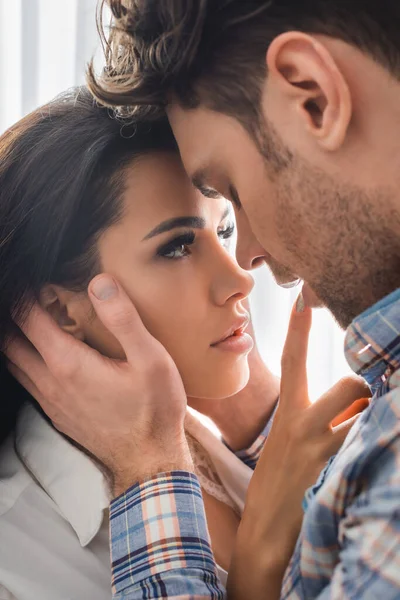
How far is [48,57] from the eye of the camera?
210 cm

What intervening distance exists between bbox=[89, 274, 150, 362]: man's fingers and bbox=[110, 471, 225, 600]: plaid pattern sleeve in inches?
9.4

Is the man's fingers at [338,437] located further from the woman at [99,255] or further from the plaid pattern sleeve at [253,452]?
the plaid pattern sleeve at [253,452]

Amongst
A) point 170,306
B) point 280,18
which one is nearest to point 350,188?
point 280,18

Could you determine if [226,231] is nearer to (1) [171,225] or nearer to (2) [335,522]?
(1) [171,225]

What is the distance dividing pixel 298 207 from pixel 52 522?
2.27 feet

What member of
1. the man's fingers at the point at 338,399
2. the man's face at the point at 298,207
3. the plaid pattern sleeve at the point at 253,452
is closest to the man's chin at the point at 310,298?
the man's face at the point at 298,207

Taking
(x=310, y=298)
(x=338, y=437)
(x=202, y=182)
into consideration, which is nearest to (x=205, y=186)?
(x=202, y=182)

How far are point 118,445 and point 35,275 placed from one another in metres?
0.37

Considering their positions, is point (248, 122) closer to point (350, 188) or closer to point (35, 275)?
point (350, 188)

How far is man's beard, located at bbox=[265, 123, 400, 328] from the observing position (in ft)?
3.11

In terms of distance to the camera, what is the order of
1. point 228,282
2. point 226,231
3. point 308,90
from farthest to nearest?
point 226,231
point 228,282
point 308,90

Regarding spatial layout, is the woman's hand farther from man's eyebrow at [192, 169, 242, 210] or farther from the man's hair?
the man's hair

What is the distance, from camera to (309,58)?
89cm

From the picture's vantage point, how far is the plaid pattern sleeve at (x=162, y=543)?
101 centimetres
